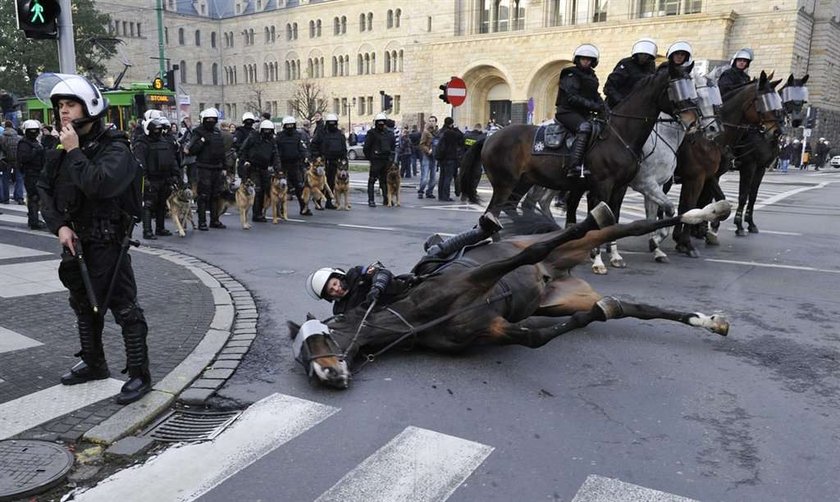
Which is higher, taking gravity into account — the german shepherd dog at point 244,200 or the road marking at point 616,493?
the german shepherd dog at point 244,200

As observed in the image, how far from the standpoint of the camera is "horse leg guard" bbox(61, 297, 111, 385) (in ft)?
15.8

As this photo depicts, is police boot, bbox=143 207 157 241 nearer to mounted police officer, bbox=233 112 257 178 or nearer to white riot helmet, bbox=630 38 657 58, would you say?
mounted police officer, bbox=233 112 257 178

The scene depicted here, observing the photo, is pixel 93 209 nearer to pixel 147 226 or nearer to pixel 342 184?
pixel 147 226

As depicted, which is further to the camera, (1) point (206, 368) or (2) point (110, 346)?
(2) point (110, 346)

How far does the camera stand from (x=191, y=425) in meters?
4.43

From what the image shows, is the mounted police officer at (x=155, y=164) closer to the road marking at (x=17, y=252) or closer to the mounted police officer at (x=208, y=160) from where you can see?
the mounted police officer at (x=208, y=160)

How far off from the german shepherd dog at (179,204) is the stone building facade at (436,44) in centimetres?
1759

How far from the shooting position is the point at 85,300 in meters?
4.73

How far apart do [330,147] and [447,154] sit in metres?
3.30

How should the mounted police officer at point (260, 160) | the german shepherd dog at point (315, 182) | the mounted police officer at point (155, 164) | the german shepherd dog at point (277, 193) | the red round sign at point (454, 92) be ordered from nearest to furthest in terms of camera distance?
1. the mounted police officer at point (155, 164)
2. the german shepherd dog at point (277, 193)
3. the mounted police officer at point (260, 160)
4. the german shepherd dog at point (315, 182)
5. the red round sign at point (454, 92)

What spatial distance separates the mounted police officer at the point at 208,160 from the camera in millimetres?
13492

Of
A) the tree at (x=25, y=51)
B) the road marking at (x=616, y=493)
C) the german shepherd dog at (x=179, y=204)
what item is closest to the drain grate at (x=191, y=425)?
the road marking at (x=616, y=493)

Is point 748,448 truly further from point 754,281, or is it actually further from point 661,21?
point 661,21

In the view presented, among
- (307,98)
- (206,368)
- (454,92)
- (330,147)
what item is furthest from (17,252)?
(307,98)
